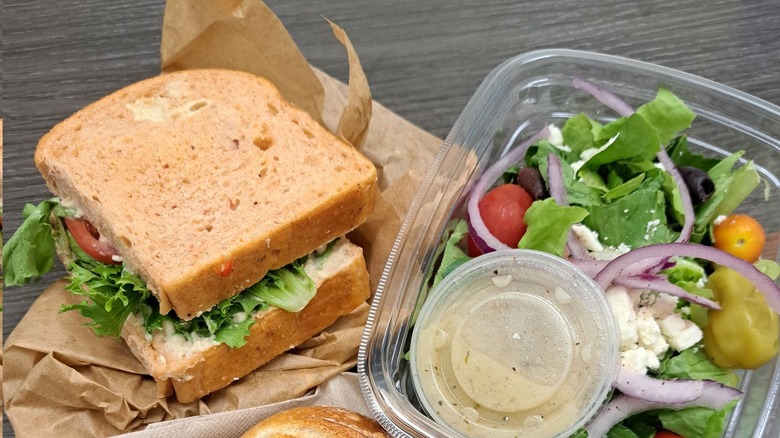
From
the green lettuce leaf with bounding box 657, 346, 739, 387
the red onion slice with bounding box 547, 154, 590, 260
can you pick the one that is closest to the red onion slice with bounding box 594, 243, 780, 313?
the red onion slice with bounding box 547, 154, 590, 260

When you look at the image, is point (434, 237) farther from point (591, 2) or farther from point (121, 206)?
point (591, 2)

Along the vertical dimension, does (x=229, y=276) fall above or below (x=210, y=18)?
below

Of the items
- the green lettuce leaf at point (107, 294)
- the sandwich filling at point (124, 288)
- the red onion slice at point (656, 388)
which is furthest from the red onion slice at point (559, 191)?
the green lettuce leaf at point (107, 294)

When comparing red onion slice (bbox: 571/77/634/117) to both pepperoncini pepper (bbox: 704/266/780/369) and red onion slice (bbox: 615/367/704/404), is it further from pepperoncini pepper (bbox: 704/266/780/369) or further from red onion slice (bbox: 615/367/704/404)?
red onion slice (bbox: 615/367/704/404)

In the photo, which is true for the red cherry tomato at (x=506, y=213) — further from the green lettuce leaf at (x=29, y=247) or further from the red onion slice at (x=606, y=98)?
the green lettuce leaf at (x=29, y=247)

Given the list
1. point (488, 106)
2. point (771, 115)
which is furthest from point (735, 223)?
point (488, 106)

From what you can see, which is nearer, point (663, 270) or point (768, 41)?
point (663, 270)

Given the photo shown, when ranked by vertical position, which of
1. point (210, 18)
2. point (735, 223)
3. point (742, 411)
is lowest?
point (742, 411)
